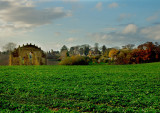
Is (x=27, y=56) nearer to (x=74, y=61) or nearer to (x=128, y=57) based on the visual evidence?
(x=74, y=61)

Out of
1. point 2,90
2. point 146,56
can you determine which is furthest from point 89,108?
point 146,56

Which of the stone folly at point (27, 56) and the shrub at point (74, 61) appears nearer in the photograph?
the stone folly at point (27, 56)

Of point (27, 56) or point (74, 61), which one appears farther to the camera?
point (74, 61)

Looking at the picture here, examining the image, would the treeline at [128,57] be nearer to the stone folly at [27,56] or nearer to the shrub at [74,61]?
the shrub at [74,61]

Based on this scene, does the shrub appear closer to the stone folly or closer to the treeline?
the treeline

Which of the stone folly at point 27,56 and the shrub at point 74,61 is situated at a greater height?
the stone folly at point 27,56

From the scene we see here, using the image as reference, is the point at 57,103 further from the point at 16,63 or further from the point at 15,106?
the point at 16,63

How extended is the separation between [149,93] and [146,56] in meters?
24.6

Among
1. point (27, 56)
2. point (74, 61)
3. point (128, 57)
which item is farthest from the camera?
point (128, 57)

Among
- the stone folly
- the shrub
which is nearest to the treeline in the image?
the shrub

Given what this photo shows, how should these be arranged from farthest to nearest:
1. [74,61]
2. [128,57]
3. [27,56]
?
[128,57] → [74,61] → [27,56]

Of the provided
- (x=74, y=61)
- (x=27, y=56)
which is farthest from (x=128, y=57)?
(x=27, y=56)

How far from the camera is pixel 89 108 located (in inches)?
256

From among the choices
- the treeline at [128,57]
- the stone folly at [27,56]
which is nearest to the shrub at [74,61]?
the treeline at [128,57]
